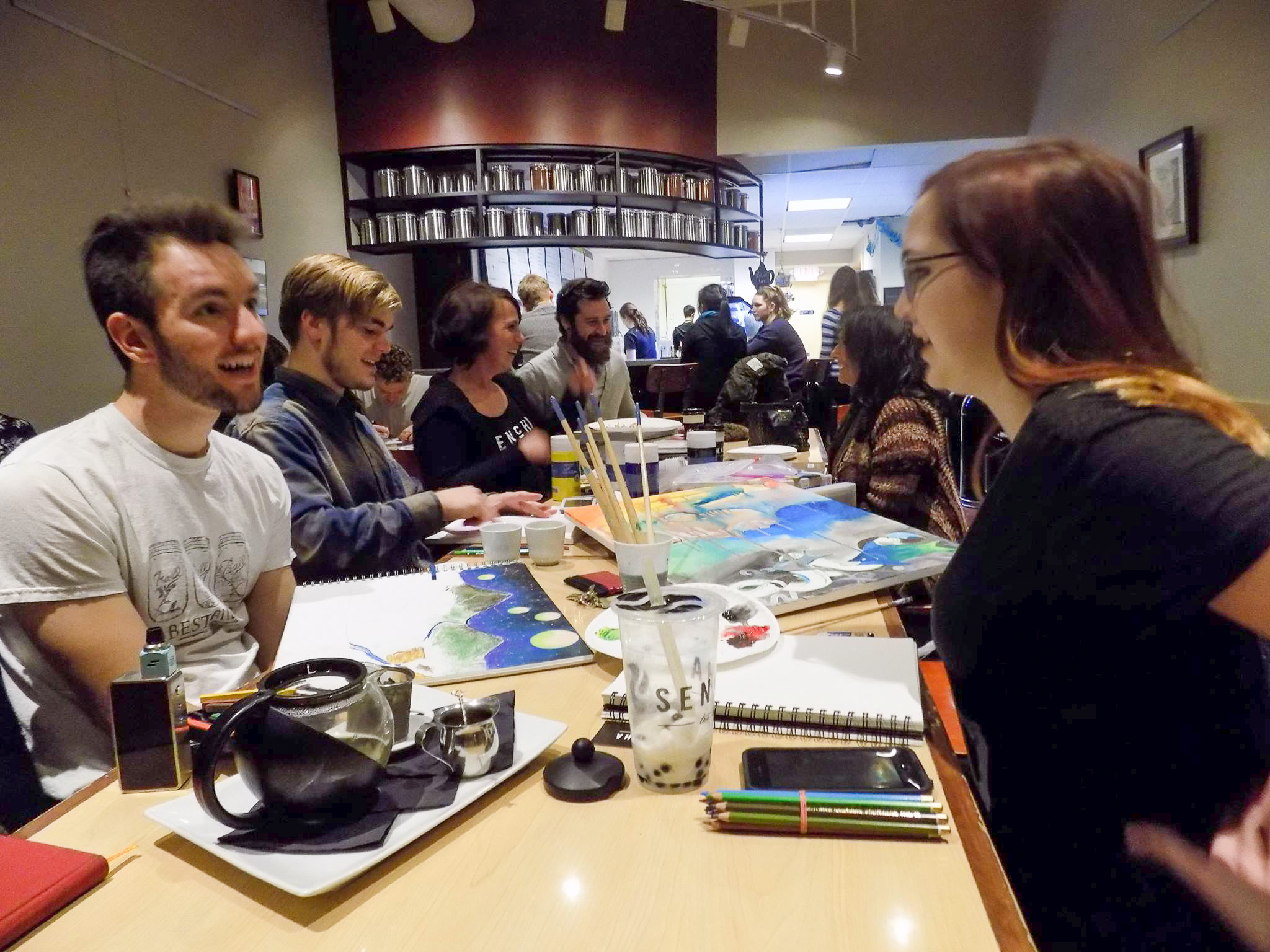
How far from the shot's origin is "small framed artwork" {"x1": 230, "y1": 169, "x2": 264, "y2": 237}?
169 inches

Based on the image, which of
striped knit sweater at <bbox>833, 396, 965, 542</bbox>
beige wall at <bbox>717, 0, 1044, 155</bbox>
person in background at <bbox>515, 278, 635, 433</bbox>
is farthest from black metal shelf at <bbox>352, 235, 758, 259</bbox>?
striped knit sweater at <bbox>833, 396, 965, 542</bbox>

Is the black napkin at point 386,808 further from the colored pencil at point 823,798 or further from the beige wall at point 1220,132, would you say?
the beige wall at point 1220,132

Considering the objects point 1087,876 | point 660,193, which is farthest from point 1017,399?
point 660,193

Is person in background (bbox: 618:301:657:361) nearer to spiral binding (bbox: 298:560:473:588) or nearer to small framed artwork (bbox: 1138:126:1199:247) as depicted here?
small framed artwork (bbox: 1138:126:1199:247)

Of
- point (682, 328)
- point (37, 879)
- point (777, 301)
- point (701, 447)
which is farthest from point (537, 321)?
point (37, 879)

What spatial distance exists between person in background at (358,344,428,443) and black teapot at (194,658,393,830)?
4155 mm

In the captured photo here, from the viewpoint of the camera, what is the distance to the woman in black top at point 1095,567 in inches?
29.6

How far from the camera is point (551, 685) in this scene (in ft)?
3.47

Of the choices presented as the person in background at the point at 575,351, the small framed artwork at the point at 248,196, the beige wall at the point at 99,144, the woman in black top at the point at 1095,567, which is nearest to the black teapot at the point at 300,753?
the woman in black top at the point at 1095,567

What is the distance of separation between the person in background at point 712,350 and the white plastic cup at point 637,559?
443 centimetres

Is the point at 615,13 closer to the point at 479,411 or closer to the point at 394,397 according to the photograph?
the point at 394,397

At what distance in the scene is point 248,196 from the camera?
4426 millimetres

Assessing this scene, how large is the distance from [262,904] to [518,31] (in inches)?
238

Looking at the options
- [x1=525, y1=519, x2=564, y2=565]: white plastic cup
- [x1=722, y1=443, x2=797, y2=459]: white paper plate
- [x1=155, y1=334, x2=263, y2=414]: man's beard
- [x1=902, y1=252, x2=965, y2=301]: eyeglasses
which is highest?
[x1=902, y1=252, x2=965, y2=301]: eyeglasses
